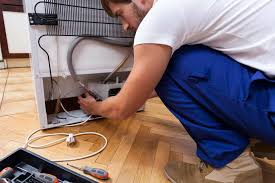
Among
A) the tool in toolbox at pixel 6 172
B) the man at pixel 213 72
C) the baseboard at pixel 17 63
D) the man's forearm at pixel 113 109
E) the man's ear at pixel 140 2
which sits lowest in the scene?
the baseboard at pixel 17 63

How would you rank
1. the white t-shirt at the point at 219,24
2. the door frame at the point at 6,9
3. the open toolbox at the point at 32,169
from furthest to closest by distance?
the door frame at the point at 6,9
the open toolbox at the point at 32,169
the white t-shirt at the point at 219,24

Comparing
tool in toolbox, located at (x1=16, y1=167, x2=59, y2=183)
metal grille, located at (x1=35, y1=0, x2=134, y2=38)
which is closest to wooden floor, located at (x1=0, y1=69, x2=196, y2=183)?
tool in toolbox, located at (x1=16, y1=167, x2=59, y2=183)

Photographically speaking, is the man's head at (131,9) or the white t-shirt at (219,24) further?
the man's head at (131,9)

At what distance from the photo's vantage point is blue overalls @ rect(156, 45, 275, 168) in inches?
20.8

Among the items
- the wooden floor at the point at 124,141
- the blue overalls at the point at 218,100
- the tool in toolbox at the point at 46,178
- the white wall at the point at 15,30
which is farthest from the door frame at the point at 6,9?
the blue overalls at the point at 218,100

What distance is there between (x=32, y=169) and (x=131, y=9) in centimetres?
60

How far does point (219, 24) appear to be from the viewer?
522 mm

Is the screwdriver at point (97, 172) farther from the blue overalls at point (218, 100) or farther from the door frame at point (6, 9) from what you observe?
the door frame at point (6, 9)

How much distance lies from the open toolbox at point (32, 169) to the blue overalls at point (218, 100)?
348mm

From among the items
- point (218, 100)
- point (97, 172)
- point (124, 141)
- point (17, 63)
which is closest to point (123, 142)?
point (124, 141)

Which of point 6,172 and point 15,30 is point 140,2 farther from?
point 15,30

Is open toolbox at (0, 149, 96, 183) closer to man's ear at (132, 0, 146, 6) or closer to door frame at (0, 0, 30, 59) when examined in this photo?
man's ear at (132, 0, 146, 6)

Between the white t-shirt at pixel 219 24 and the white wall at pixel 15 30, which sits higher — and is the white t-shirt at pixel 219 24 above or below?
above

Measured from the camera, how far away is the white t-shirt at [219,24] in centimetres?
50
